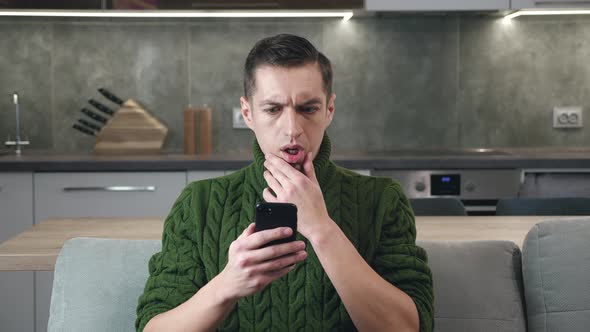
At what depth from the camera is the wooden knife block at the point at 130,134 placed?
3.72 metres

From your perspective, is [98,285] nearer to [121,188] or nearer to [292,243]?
[292,243]

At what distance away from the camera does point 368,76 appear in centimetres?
396

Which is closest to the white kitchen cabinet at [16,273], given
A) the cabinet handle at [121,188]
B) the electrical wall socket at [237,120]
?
the cabinet handle at [121,188]

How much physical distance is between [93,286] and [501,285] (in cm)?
87

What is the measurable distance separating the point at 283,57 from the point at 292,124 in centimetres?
13

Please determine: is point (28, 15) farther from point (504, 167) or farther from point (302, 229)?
point (302, 229)

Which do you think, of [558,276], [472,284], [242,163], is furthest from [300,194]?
[242,163]

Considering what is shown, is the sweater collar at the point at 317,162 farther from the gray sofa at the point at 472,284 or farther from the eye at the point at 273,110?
the gray sofa at the point at 472,284

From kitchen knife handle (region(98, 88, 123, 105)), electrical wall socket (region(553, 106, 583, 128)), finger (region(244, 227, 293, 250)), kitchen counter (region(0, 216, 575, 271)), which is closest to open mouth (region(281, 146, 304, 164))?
finger (region(244, 227, 293, 250))

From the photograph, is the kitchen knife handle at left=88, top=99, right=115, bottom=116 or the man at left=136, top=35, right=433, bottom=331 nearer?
the man at left=136, top=35, right=433, bottom=331

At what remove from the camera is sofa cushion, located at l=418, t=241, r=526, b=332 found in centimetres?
165

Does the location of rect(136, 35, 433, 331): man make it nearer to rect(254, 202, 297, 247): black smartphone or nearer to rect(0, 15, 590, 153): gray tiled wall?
rect(254, 202, 297, 247): black smartphone

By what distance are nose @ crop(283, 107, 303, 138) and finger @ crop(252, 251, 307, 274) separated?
0.80 ft

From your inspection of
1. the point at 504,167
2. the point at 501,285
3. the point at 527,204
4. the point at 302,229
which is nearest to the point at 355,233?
the point at 302,229
